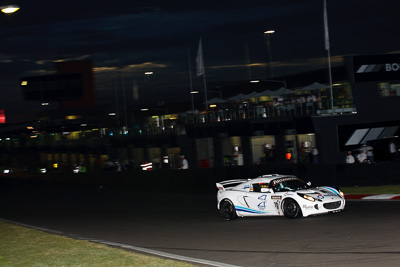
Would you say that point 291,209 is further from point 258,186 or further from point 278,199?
point 258,186

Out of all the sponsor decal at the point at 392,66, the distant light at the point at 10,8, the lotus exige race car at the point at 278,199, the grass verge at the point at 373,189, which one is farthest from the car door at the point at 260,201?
the sponsor decal at the point at 392,66

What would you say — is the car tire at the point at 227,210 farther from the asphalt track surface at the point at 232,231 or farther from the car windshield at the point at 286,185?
the car windshield at the point at 286,185

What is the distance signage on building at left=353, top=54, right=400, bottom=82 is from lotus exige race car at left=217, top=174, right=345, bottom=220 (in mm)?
20939

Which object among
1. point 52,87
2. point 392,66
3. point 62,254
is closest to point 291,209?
point 62,254

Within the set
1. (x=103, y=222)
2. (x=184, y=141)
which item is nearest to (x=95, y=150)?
(x=184, y=141)

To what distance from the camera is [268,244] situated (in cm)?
1156

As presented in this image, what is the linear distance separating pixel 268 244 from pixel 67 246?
4.24 metres

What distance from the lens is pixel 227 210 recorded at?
1692cm

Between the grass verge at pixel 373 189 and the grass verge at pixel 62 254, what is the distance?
38.0 ft

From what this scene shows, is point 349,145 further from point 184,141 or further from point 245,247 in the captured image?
point 245,247

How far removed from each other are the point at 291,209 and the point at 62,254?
6.67m

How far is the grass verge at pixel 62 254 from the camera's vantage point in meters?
9.83

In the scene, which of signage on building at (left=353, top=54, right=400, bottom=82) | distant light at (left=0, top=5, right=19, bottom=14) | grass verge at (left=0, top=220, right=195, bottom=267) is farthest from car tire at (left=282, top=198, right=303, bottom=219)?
signage on building at (left=353, top=54, right=400, bottom=82)

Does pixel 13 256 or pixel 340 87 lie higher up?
pixel 340 87
